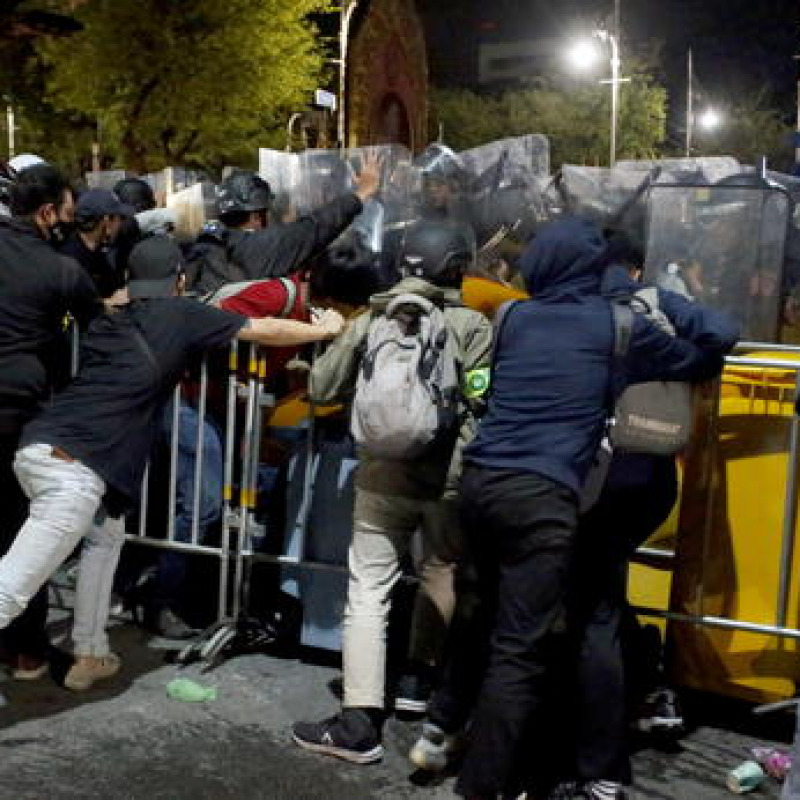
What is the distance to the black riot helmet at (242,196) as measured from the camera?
20.7ft

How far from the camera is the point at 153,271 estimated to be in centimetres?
476

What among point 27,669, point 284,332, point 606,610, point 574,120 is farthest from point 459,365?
point 574,120

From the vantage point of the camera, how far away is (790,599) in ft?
14.8

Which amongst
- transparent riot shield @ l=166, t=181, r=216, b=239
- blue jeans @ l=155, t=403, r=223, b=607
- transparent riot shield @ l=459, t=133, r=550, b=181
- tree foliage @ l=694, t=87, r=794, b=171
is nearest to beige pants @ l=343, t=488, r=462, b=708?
blue jeans @ l=155, t=403, r=223, b=607

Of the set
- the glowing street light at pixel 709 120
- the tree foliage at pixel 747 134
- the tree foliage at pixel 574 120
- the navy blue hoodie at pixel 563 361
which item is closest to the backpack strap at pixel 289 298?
the navy blue hoodie at pixel 563 361

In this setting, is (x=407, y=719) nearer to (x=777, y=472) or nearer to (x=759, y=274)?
(x=777, y=472)

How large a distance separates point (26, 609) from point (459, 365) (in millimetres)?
2160

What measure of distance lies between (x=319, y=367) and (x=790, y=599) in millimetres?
2012

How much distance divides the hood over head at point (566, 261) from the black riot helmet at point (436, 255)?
0.49m

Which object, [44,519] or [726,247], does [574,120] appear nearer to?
[726,247]

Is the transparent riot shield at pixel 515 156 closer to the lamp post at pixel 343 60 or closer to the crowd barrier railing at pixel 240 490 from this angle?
the crowd barrier railing at pixel 240 490

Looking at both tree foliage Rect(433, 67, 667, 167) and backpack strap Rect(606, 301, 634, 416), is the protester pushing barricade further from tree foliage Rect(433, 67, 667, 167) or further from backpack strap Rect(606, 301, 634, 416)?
tree foliage Rect(433, 67, 667, 167)

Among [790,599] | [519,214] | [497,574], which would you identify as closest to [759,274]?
[519,214]

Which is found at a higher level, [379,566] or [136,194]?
[136,194]
